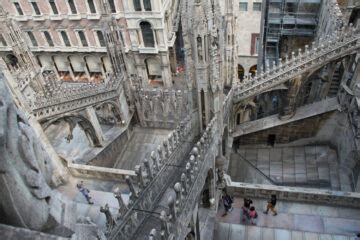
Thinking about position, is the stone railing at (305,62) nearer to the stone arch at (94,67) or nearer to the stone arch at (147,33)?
the stone arch at (147,33)

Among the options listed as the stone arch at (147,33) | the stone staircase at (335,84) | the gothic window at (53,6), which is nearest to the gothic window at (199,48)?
the stone staircase at (335,84)

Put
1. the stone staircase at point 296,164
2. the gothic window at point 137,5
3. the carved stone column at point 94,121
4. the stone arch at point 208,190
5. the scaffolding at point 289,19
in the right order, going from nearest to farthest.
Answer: the stone arch at point 208,190 < the stone staircase at point 296,164 < the carved stone column at point 94,121 < the scaffolding at point 289,19 < the gothic window at point 137,5

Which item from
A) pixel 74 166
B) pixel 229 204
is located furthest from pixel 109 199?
pixel 229 204

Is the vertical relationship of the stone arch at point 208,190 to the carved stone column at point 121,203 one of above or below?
below

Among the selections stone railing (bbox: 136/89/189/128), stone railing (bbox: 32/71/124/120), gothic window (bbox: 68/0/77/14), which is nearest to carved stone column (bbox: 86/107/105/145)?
stone railing (bbox: 32/71/124/120)

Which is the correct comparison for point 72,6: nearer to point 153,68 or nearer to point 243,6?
point 153,68

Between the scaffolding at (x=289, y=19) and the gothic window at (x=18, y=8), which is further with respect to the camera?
the gothic window at (x=18, y=8)

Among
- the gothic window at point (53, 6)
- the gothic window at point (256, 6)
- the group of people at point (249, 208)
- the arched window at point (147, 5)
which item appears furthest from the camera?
the gothic window at point (53, 6)

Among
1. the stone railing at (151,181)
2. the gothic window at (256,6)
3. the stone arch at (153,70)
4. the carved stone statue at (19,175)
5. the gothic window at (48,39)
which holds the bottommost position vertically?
the stone arch at (153,70)
